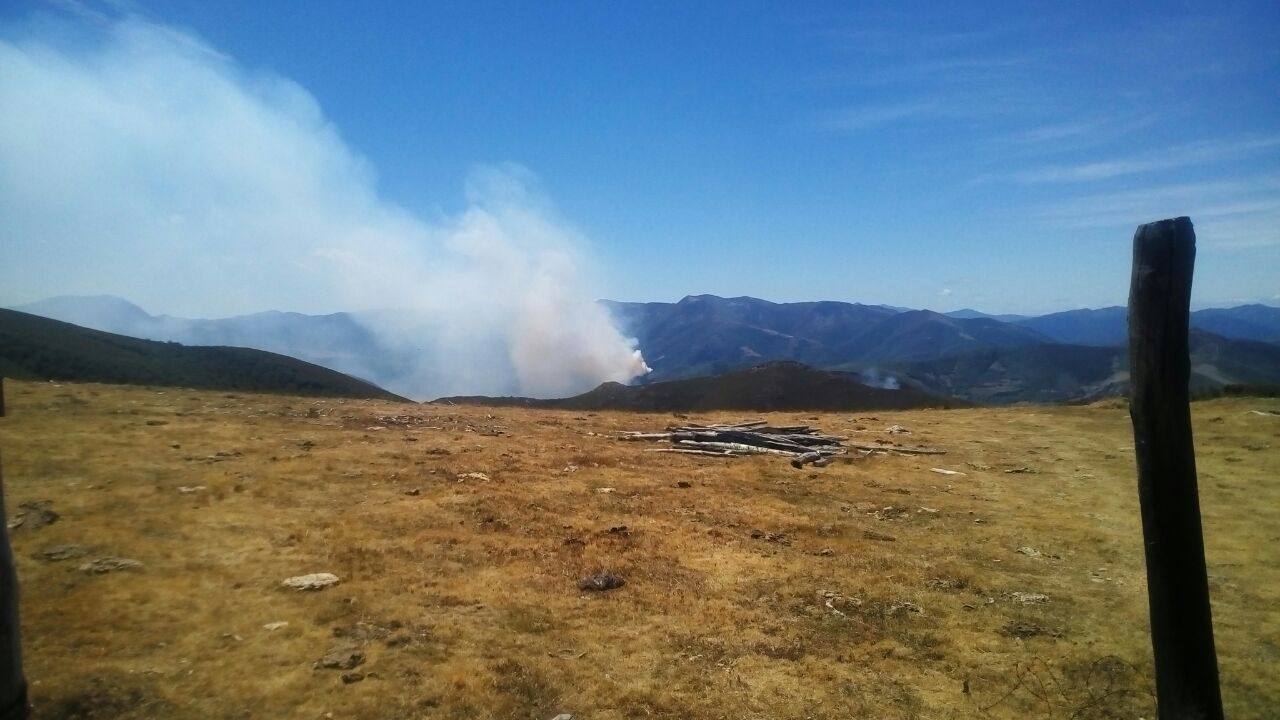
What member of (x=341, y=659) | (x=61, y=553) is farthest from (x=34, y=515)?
(x=341, y=659)

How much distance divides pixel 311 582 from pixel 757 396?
116 feet

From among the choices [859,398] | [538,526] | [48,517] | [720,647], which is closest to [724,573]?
[720,647]

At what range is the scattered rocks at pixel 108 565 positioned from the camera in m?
7.19

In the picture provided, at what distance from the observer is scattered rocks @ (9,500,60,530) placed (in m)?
8.07

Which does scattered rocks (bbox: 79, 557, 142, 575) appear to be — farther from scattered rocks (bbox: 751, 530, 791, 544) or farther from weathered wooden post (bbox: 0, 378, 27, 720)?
scattered rocks (bbox: 751, 530, 791, 544)

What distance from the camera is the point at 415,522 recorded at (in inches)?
389

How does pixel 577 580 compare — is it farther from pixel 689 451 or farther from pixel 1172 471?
pixel 689 451

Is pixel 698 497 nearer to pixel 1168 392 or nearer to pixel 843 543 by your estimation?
pixel 843 543

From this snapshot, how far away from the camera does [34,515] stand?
838 centimetres

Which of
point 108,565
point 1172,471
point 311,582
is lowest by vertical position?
point 311,582

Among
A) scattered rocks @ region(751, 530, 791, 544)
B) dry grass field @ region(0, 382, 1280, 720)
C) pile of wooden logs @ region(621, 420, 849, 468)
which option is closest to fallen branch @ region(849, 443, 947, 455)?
pile of wooden logs @ region(621, 420, 849, 468)

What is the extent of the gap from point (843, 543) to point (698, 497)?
339cm

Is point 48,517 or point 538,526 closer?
point 48,517

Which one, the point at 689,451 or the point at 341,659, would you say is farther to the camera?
the point at 689,451
